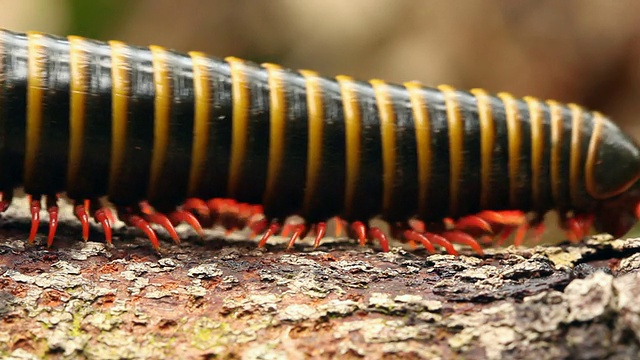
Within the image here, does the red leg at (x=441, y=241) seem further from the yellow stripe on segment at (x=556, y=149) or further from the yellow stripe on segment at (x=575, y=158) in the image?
the yellow stripe on segment at (x=575, y=158)

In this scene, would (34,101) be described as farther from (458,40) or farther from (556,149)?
(458,40)

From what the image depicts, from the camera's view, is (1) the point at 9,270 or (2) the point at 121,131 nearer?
(1) the point at 9,270

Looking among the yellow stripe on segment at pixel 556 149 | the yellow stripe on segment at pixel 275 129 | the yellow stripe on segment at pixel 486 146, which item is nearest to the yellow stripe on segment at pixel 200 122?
the yellow stripe on segment at pixel 275 129

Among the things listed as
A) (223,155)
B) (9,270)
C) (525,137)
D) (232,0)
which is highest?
(232,0)

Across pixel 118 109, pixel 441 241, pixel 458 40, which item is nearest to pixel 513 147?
pixel 441 241

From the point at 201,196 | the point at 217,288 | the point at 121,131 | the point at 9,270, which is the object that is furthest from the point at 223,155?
the point at 9,270

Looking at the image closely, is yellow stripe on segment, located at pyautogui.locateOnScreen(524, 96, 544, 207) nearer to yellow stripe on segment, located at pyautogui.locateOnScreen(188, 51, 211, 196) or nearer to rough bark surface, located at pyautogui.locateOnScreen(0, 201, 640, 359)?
rough bark surface, located at pyautogui.locateOnScreen(0, 201, 640, 359)

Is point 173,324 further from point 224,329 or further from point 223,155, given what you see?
point 223,155

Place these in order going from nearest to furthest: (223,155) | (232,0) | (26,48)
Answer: (26,48), (223,155), (232,0)

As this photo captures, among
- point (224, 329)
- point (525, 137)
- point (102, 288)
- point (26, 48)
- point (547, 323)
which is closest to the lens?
point (547, 323)
